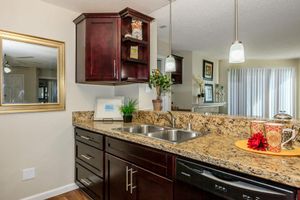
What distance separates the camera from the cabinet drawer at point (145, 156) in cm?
123

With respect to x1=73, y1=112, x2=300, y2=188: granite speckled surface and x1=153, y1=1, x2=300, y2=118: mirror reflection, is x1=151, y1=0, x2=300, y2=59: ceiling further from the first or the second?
x1=73, y1=112, x2=300, y2=188: granite speckled surface

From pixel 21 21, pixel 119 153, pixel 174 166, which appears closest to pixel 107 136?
pixel 119 153

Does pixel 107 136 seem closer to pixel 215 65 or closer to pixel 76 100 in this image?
pixel 76 100

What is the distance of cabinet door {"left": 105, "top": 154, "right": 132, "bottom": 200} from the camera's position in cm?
157

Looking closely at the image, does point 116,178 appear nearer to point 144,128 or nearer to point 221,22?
point 144,128

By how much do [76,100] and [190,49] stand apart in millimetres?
2064

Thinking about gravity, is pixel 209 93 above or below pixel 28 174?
above

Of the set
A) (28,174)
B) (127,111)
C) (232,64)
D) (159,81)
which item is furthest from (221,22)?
(28,174)

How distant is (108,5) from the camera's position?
2.18 metres

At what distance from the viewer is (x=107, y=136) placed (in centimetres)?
176

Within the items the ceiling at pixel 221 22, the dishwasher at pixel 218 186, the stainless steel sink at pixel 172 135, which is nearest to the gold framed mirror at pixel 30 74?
the ceiling at pixel 221 22

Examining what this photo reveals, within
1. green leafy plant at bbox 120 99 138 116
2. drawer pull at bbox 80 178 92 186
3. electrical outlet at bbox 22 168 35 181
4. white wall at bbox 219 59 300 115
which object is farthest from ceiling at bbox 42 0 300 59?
drawer pull at bbox 80 178 92 186

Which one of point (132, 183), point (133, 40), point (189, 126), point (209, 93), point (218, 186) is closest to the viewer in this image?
point (218, 186)

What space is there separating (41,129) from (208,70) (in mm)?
2687
